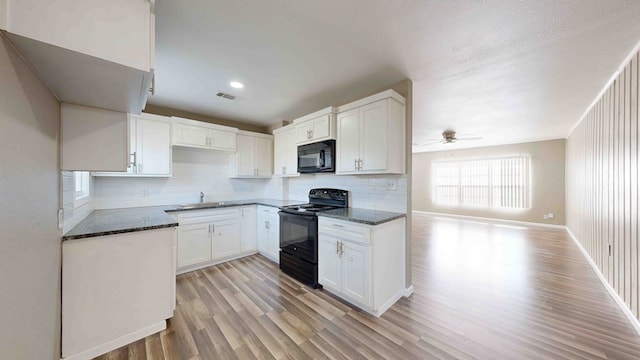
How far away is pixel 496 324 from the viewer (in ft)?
6.81

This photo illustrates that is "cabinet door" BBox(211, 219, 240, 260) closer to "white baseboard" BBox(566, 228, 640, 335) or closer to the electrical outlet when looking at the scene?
the electrical outlet

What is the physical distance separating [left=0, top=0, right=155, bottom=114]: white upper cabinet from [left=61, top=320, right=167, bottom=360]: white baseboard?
1871mm

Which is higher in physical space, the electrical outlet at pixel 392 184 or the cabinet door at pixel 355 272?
the electrical outlet at pixel 392 184

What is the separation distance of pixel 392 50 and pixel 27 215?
8.67 feet

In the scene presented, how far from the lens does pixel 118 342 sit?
1789 millimetres

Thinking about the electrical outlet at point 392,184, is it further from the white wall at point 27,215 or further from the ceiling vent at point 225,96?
the white wall at point 27,215

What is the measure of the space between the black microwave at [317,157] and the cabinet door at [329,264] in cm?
97

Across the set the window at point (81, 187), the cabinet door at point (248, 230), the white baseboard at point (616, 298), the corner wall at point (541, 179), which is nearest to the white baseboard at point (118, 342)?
the window at point (81, 187)

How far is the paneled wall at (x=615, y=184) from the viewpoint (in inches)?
82.2

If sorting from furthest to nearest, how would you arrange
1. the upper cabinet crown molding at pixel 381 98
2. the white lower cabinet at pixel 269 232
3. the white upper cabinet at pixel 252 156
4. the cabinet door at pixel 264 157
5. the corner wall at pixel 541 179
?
1. the corner wall at pixel 541 179
2. the cabinet door at pixel 264 157
3. the white upper cabinet at pixel 252 156
4. the white lower cabinet at pixel 269 232
5. the upper cabinet crown molding at pixel 381 98

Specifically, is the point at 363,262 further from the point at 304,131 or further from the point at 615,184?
the point at 615,184

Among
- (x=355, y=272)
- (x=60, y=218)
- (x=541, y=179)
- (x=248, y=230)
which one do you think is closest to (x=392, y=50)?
(x=355, y=272)

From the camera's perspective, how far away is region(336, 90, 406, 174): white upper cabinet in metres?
2.44

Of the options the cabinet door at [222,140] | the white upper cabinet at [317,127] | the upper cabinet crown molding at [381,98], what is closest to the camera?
the upper cabinet crown molding at [381,98]
